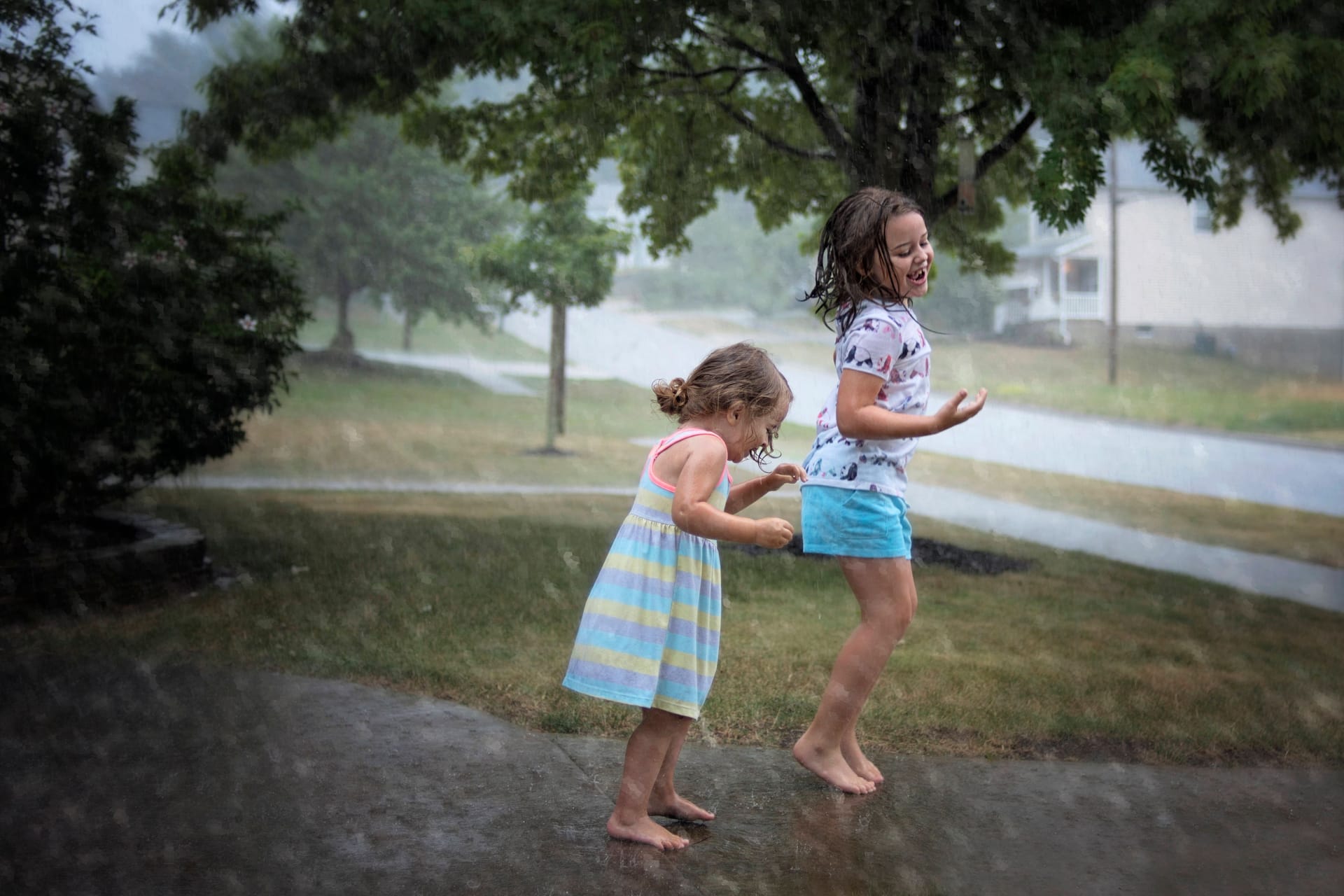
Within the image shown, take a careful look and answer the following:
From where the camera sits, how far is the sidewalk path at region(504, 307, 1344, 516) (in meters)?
16.1

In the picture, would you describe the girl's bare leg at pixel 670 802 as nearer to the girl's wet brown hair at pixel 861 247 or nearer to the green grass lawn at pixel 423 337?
the girl's wet brown hair at pixel 861 247

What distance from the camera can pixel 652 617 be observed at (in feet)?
9.92

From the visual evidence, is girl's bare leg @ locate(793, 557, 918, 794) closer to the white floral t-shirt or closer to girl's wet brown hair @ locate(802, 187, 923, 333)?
the white floral t-shirt

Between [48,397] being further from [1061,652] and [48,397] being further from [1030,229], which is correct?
[1030,229]

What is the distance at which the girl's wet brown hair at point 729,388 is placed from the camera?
10.2ft

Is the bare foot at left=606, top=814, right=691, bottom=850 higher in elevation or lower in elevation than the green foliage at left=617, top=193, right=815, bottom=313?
lower

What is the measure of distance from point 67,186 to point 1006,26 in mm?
5013

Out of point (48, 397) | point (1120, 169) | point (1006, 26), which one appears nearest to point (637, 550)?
point (48, 397)

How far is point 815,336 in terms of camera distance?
1843 inches

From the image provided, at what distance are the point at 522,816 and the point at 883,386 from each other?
58.4 inches

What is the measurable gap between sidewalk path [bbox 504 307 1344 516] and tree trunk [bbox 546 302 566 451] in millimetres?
448

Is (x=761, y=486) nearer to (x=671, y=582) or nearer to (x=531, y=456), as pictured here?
(x=671, y=582)

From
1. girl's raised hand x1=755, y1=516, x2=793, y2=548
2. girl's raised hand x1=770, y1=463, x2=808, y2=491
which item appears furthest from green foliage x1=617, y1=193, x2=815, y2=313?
girl's raised hand x1=755, y1=516, x2=793, y2=548

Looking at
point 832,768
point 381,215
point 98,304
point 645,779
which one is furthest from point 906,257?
point 381,215
